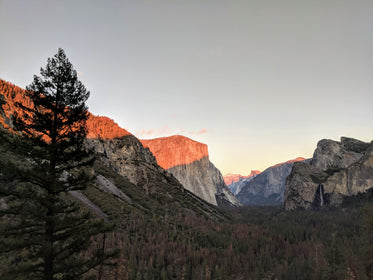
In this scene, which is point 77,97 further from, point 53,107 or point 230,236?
point 230,236

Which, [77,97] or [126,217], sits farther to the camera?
[126,217]

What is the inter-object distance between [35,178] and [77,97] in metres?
6.30

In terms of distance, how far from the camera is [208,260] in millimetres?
106875

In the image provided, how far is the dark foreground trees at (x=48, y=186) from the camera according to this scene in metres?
14.6

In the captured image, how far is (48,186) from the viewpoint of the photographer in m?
15.8

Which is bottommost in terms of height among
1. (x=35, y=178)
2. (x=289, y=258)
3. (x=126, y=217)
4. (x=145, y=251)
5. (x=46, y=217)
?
(x=289, y=258)

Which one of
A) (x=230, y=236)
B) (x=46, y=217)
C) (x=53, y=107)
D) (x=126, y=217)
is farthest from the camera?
(x=230, y=236)

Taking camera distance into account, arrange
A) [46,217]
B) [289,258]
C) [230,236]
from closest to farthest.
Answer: [46,217], [289,258], [230,236]

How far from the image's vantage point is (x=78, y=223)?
56.9 ft

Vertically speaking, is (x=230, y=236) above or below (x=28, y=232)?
below

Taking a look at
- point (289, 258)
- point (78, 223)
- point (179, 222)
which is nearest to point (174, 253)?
point (179, 222)

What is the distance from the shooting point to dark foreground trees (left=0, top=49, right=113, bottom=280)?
14.6 metres

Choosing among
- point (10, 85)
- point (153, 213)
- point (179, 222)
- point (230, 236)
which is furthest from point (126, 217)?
point (10, 85)

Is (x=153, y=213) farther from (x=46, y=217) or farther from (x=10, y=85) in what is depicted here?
(x=46, y=217)
